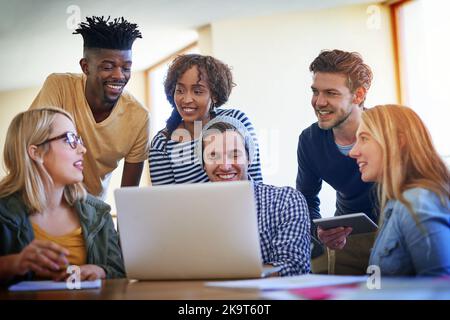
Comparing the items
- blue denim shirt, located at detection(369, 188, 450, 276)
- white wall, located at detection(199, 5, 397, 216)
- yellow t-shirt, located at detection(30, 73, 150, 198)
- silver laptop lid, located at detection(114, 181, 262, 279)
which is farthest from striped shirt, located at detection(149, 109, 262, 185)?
silver laptop lid, located at detection(114, 181, 262, 279)

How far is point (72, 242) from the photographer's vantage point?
2137 millimetres

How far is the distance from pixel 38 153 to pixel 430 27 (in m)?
1.78

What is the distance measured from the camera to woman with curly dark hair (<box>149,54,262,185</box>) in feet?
8.61

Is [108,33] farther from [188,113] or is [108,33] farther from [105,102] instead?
[188,113]

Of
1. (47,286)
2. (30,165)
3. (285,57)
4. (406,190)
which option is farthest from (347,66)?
(47,286)

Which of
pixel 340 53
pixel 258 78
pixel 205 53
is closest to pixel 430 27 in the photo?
pixel 340 53

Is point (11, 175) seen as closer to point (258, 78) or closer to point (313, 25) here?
point (258, 78)

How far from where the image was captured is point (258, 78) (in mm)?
2967

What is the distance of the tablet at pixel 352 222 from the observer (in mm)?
2277

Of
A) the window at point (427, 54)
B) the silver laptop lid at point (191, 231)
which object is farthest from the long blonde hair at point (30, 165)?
the window at point (427, 54)

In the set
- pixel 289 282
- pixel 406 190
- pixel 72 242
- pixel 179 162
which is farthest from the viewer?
pixel 179 162

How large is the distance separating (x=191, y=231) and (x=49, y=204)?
2.28 feet

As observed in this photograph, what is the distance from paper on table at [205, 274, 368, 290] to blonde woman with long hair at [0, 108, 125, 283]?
0.55 m
